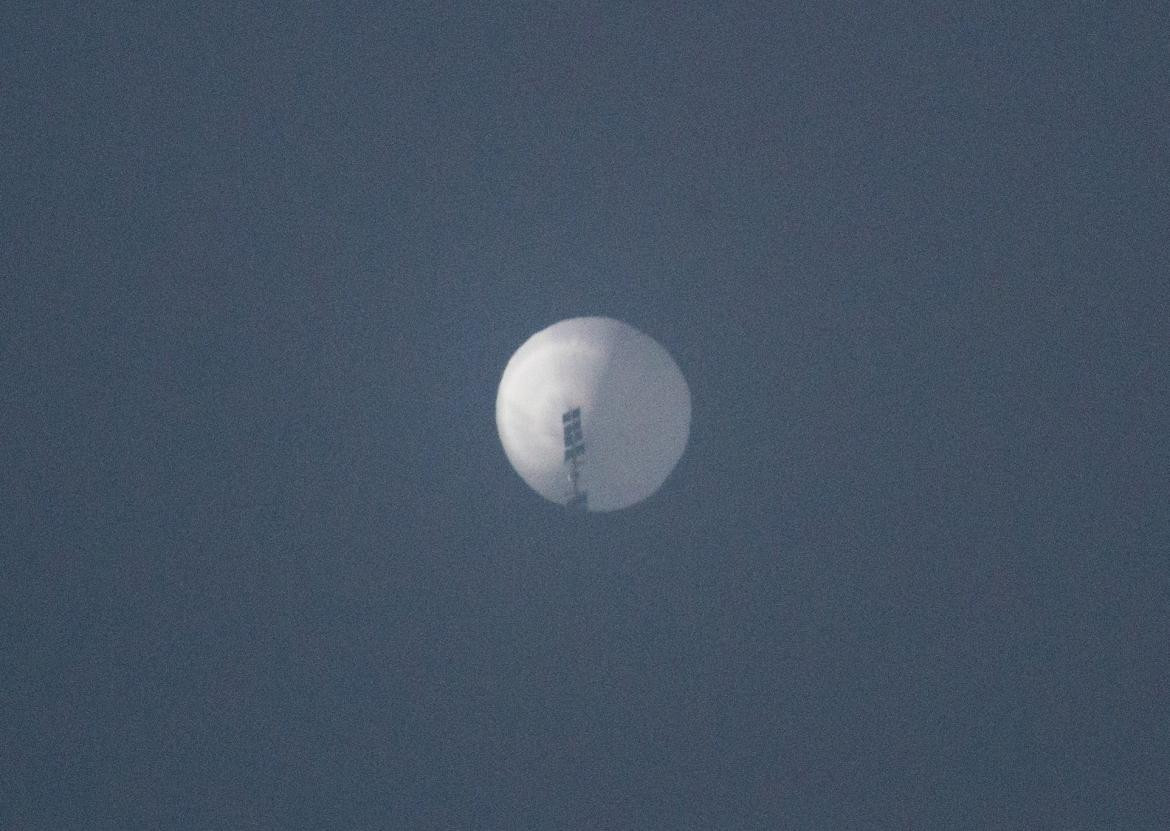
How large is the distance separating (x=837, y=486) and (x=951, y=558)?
61cm

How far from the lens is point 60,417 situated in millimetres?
5883

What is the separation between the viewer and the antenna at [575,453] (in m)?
5.59

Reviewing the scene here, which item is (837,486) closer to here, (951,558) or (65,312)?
(951,558)

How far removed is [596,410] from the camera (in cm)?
565

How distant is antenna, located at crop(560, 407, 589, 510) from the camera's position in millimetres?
5586

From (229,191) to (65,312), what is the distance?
96 centimetres

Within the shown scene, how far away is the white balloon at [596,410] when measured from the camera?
5609 mm

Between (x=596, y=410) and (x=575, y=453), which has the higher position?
(x=596, y=410)

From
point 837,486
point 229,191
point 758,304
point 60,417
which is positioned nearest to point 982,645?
point 837,486

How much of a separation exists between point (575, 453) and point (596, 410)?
21 centimetres

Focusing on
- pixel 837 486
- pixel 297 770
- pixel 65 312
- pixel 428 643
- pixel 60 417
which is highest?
pixel 65 312

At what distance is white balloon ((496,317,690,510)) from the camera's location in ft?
18.4

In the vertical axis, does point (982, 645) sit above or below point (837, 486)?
below

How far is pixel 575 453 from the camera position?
5.63m
